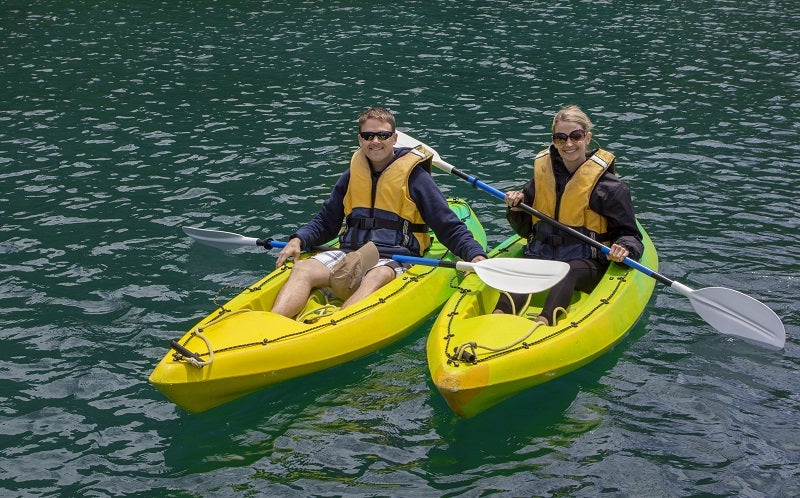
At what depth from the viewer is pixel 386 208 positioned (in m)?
7.48

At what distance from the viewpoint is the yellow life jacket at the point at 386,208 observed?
742 centimetres

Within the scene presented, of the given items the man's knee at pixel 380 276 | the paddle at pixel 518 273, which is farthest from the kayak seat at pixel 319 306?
the paddle at pixel 518 273

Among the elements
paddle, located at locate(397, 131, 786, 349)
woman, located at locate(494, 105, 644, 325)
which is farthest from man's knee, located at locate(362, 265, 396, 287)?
paddle, located at locate(397, 131, 786, 349)

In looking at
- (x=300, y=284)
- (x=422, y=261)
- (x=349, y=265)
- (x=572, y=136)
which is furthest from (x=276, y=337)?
(x=572, y=136)

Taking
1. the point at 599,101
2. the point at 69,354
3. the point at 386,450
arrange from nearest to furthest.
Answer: the point at 386,450 < the point at 69,354 < the point at 599,101

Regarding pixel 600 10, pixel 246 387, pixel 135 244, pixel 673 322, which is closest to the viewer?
pixel 246 387

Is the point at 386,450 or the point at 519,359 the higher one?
the point at 519,359

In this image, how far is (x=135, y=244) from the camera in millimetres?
9125

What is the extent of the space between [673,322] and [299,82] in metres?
8.54

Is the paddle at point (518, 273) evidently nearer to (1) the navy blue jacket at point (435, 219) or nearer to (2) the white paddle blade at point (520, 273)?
(2) the white paddle blade at point (520, 273)

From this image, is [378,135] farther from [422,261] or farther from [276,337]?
[276,337]

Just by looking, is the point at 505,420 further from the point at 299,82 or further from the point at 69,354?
the point at 299,82

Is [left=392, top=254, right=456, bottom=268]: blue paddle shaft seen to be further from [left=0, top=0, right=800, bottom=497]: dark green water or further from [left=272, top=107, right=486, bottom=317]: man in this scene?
[left=0, top=0, right=800, bottom=497]: dark green water

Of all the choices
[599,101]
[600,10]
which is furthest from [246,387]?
[600,10]
